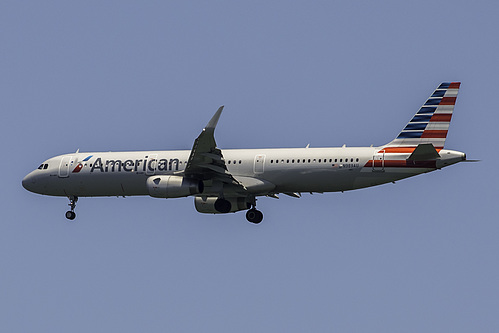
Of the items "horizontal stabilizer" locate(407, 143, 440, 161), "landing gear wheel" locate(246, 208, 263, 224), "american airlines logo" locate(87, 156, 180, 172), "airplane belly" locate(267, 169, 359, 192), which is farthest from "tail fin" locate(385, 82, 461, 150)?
"american airlines logo" locate(87, 156, 180, 172)

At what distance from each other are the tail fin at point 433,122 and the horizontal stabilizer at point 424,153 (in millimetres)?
1142

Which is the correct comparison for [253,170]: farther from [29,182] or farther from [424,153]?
[29,182]

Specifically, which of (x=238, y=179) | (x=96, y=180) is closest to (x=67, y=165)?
(x=96, y=180)

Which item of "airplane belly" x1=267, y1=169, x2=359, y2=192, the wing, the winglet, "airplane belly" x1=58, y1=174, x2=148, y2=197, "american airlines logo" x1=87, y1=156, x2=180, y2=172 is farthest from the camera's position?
"airplane belly" x1=58, y1=174, x2=148, y2=197

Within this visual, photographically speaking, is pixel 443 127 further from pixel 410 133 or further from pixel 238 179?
pixel 238 179

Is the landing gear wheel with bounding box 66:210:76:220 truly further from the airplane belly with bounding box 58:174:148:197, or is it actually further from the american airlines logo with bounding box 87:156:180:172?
the american airlines logo with bounding box 87:156:180:172

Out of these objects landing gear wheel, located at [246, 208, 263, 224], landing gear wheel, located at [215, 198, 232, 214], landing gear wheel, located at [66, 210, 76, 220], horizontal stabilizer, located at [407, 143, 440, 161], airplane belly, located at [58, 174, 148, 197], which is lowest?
landing gear wheel, located at [246, 208, 263, 224]

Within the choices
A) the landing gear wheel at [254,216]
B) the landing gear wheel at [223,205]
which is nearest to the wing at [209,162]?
the landing gear wheel at [223,205]

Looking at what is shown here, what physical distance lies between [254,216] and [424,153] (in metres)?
10.6

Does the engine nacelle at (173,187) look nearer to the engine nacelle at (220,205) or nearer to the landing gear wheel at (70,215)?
the engine nacelle at (220,205)

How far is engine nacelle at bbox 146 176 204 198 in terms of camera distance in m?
46.5

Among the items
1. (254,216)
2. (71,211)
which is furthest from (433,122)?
(71,211)

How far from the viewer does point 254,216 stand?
168 feet

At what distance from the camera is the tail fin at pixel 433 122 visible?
45312 millimetres
